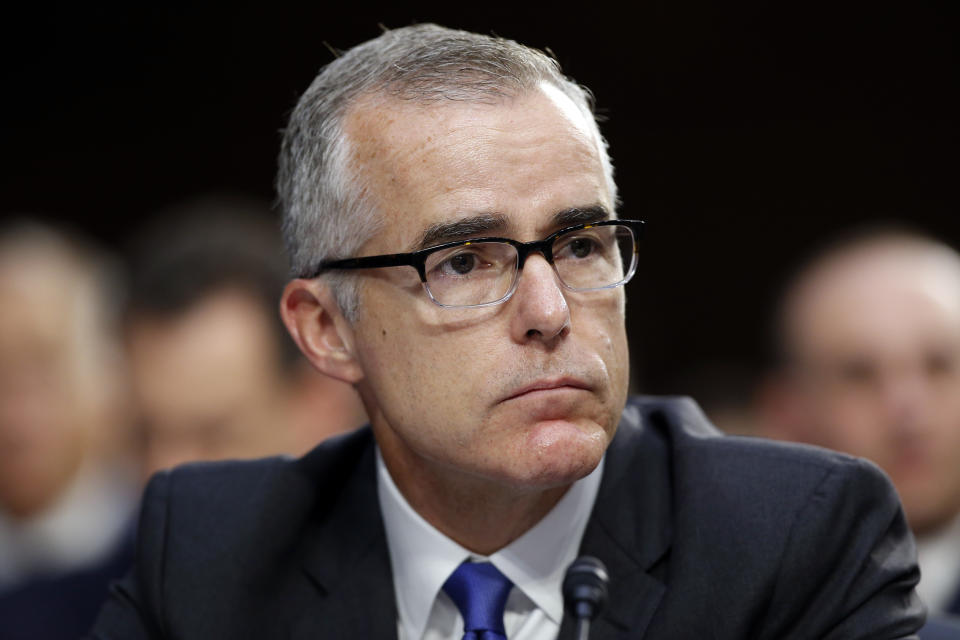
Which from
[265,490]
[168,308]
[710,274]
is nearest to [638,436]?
[265,490]

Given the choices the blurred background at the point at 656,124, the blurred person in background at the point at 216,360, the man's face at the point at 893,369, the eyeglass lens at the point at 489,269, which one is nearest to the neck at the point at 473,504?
the eyeglass lens at the point at 489,269

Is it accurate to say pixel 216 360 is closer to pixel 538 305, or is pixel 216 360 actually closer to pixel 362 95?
pixel 362 95

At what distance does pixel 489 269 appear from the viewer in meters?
1.87

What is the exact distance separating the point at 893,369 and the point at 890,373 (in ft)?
0.05

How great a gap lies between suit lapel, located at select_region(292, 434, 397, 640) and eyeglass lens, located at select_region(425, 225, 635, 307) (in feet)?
1.88

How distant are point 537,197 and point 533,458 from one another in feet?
1.35

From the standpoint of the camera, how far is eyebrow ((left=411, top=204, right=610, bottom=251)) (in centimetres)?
183

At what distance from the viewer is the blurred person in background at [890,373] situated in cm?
347

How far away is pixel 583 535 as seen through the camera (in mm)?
2086

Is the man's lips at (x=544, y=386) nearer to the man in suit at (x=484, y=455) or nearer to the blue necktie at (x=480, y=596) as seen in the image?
the man in suit at (x=484, y=455)

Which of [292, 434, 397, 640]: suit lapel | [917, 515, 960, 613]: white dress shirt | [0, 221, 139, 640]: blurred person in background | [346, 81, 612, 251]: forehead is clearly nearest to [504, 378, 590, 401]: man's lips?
[346, 81, 612, 251]: forehead

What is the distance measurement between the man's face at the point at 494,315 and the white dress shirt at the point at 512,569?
7.4 inches

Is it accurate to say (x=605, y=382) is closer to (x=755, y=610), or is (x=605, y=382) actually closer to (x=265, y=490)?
(x=755, y=610)

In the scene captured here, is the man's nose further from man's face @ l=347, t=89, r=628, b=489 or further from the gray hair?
the gray hair
